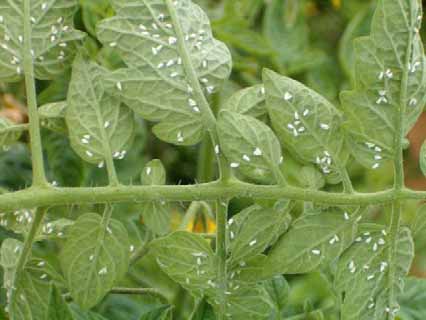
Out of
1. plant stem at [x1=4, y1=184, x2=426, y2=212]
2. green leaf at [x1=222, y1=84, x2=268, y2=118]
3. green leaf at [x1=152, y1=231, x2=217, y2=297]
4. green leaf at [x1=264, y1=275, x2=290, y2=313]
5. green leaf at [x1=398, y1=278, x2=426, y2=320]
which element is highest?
green leaf at [x1=222, y1=84, x2=268, y2=118]

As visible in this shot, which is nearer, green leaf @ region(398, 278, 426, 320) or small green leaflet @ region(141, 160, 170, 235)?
small green leaflet @ region(141, 160, 170, 235)

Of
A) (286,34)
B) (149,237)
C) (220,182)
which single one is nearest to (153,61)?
(220,182)

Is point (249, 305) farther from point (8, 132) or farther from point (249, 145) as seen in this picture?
point (8, 132)

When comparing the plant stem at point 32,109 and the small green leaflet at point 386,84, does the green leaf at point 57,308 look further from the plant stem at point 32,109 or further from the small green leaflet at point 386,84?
the small green leaflet at point 386,84

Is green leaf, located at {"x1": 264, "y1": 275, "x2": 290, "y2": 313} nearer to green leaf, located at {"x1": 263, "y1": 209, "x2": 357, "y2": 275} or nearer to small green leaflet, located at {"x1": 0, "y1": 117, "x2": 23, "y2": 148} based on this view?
green leaf, located at {"x1": 263, "y1": 209, "x2": 357, "y2": 275}

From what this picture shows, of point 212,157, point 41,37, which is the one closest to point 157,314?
point 41,37

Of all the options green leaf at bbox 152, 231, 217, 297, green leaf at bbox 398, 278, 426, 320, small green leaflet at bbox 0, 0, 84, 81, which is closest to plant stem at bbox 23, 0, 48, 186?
small green leaflet at bbox 0, 0, 84, 81

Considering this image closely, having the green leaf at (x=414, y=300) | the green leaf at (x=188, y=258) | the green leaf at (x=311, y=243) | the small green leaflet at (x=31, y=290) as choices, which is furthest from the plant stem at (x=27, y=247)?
the green leaf at (x=414, y=300)

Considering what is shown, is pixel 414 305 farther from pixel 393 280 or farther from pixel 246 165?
pixel 246 165
